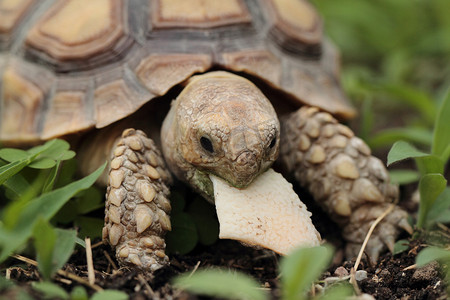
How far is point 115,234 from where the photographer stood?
2238 millimetres

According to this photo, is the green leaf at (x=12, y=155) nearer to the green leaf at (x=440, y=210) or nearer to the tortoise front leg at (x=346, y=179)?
the tortoise front leg at (x=346, y=179)

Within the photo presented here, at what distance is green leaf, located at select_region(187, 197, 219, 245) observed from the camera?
2572 mm

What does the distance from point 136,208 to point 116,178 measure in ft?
0.53

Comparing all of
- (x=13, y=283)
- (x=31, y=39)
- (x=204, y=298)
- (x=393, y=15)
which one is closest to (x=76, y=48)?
(x=31, y=39)

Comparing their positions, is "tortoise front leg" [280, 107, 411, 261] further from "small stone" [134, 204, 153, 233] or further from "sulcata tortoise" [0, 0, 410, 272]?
"small stone" [134, 204, 153, 233]

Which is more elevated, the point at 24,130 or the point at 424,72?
the point at 24,130

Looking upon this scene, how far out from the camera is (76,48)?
2928mm

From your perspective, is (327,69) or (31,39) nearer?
(31,39)

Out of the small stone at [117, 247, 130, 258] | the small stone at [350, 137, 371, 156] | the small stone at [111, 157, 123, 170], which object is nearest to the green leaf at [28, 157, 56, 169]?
the small stone at [111, 157, 123, 170]

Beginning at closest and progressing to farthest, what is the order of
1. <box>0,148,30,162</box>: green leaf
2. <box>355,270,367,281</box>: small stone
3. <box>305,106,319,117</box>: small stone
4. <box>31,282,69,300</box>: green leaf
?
<box>31,282,69,300</box>: green leaf
<box>355,270,367,281</box>: small stone
<box>0,148,30,162</box>: green leaf
<box>305,106,319,117</box>: small stone

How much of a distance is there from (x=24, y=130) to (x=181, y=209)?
1.03 meters

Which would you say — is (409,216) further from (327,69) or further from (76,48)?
(76,48)

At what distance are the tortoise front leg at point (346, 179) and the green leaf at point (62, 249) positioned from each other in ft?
4.41

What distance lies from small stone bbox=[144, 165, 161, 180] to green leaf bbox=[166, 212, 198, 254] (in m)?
0.26
